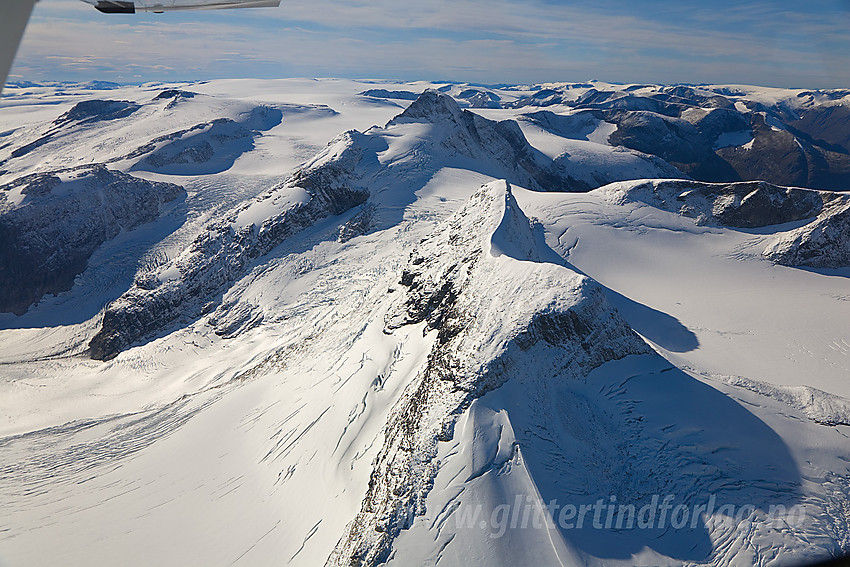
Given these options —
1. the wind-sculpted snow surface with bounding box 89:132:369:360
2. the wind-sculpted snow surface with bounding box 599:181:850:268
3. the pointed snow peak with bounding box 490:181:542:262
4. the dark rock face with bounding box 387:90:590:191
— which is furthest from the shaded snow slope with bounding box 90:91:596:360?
the wind-sculpted snow surface with bounding box 599:181:850:268

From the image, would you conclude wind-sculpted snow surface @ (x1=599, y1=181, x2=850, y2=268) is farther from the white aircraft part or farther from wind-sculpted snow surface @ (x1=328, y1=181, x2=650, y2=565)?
the white aircraft part

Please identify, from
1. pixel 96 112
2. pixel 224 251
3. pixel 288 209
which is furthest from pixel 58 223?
pixel 96 112

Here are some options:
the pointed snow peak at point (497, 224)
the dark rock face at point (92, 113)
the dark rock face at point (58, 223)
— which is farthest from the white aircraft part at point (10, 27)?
the dark rock face at point (92, 113)

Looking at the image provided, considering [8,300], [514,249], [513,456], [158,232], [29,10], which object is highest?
[29,10]

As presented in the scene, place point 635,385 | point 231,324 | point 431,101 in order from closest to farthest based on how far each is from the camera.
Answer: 1. point 635,385
2. point 231,324
3. point 431,101

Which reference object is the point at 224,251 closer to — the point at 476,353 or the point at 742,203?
the point at 476,353

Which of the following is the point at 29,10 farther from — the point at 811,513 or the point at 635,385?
the point at 811,513

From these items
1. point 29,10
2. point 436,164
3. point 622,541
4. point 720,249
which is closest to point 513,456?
point 622,541
